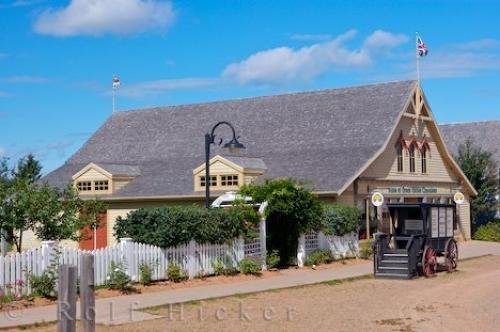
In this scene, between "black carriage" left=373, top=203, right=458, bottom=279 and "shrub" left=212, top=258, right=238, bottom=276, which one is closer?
"shrub" left=212, top=258, right=238, bottom=276

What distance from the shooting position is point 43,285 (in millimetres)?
16172

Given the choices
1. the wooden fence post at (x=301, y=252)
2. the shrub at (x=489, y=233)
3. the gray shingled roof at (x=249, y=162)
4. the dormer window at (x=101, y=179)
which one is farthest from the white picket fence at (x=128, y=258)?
the shrub at (x=489, y=233)

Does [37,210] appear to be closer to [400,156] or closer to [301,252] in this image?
[301,252]

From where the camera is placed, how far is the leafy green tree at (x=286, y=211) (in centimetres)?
2316

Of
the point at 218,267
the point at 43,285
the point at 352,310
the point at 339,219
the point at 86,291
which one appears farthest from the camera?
the point at 339,219

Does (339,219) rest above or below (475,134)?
below

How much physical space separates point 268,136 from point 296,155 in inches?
120

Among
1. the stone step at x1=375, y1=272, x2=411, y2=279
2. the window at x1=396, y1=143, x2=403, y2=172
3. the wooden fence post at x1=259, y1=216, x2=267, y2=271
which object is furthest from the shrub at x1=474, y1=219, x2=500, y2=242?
the wooden fence post at x1=259, y1=216, x2=267, y2=271

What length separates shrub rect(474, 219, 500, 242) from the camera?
3953 cm

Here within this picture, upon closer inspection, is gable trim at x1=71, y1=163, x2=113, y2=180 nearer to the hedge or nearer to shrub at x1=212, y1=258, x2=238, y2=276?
the hedge

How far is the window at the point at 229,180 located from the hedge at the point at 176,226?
35.1ft

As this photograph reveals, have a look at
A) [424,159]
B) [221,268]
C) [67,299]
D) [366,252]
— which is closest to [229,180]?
[366,252]

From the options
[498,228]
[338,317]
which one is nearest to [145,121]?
[498,228]

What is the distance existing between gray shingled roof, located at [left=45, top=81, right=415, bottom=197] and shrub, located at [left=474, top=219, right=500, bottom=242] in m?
9.19
